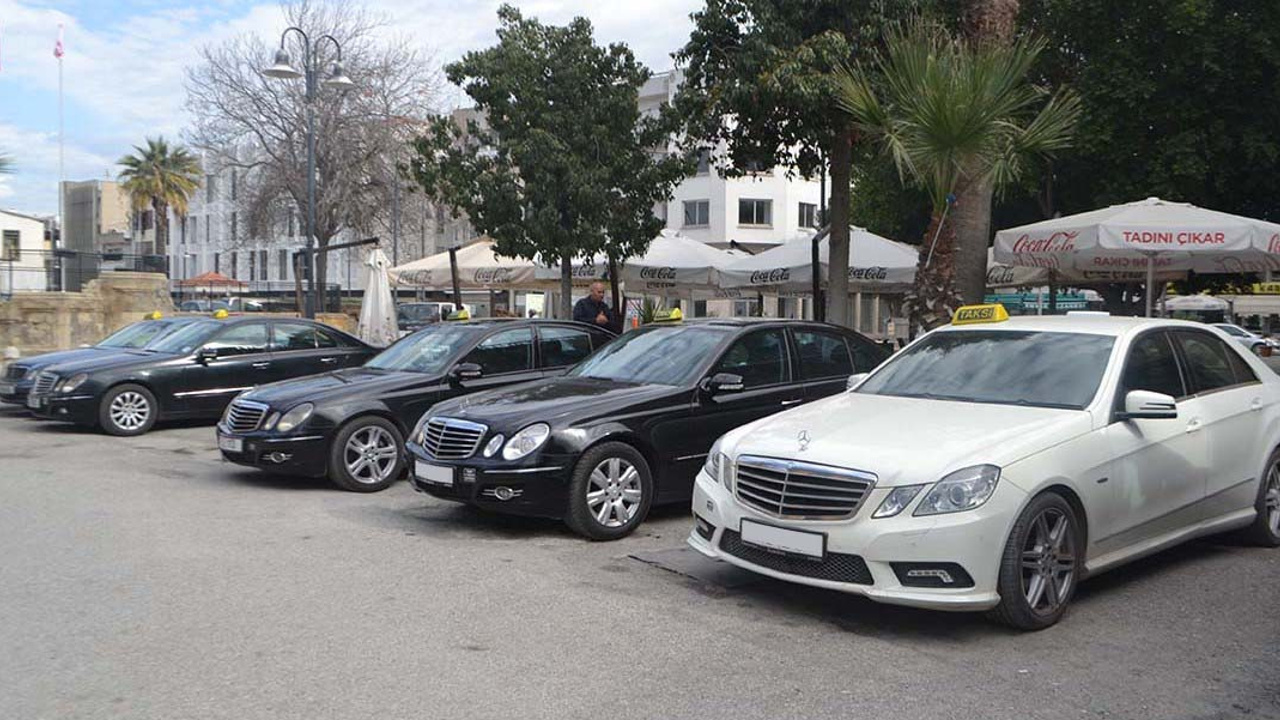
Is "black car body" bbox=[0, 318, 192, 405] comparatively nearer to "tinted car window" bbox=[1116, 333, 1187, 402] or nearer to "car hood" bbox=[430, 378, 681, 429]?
"car hood" bbox=[430, 378, 681, 429]

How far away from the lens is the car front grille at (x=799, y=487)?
5535mm

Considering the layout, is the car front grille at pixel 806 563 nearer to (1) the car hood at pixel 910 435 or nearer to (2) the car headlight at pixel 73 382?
(1) the car hood at pixel 910 435

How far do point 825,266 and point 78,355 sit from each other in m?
10.3

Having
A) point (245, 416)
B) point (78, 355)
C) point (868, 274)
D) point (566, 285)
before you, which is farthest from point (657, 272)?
point (245, 416)

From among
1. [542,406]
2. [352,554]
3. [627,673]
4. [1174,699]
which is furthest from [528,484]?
[1174,699]

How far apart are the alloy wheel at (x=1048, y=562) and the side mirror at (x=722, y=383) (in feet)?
9.66

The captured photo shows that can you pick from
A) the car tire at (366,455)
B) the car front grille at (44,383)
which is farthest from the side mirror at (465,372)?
the car front grille at (44,383)

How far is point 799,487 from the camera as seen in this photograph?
18.8 ft

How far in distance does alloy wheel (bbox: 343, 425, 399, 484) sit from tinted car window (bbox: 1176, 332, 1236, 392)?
649cm

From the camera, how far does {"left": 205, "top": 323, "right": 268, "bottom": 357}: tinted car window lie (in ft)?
46.8

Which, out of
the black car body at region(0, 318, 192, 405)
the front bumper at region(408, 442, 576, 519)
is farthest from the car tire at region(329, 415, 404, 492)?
the black car body at region(0, 318, 192, 405)

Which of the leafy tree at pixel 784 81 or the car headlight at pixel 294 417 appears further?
the leafy tree at pixel 784 81

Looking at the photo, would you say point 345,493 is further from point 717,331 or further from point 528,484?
point 717,331

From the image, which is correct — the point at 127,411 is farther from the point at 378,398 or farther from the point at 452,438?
the point at 452,438
